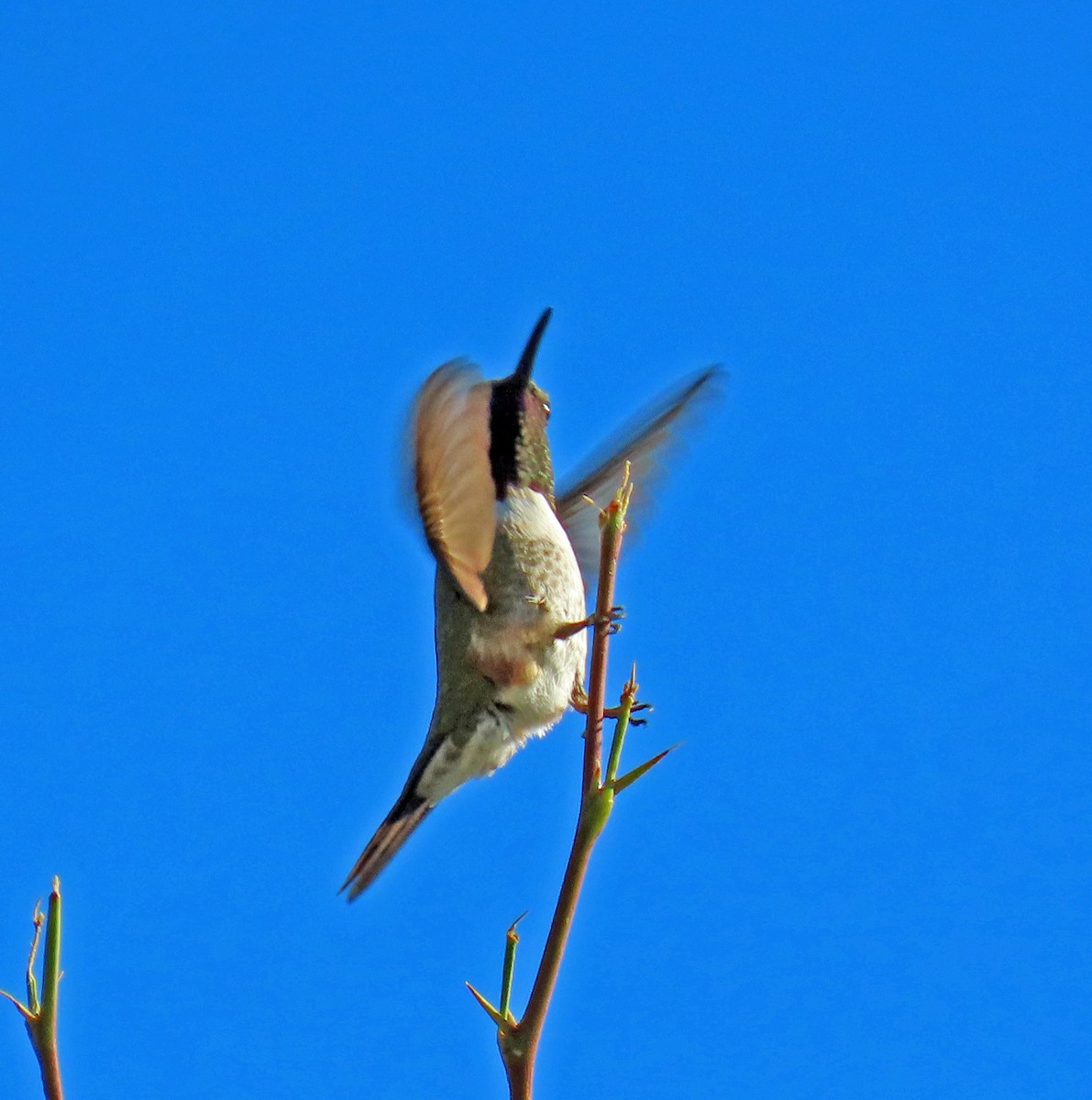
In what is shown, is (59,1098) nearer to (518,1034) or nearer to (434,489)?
(518,1034)

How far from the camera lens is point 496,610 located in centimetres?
580

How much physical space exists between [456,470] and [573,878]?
109 inches

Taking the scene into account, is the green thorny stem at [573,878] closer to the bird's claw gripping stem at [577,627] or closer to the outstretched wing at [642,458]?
the bird's claw gripping stem at [577,627]

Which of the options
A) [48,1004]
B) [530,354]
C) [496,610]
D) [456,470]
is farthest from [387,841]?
[48,1004]

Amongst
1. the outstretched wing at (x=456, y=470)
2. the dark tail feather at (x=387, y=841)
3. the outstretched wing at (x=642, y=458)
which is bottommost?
the dark tail feather at (x=387, y=841)

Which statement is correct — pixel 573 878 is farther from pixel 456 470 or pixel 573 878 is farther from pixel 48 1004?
pixel 456 470

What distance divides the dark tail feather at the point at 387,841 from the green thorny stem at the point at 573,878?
2.91 m

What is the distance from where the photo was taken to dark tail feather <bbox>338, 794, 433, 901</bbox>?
511cm

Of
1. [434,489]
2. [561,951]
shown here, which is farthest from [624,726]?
[434,489]

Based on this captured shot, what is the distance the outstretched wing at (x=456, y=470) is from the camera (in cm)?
399

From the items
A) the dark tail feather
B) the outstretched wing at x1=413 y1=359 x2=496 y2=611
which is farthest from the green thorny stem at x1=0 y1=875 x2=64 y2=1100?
the dark tail feather

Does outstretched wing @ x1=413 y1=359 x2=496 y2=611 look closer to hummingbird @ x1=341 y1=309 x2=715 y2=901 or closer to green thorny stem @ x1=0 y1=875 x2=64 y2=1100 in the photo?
hummingbird @ x1=341 y1=309 x2=715 y2=901

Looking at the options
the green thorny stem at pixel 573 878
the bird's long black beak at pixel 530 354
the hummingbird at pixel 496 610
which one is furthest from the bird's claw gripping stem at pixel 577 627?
the green thorny stem at pixel 573 878

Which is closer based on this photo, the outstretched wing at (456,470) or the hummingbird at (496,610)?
the outstretched wing at (456,470)
